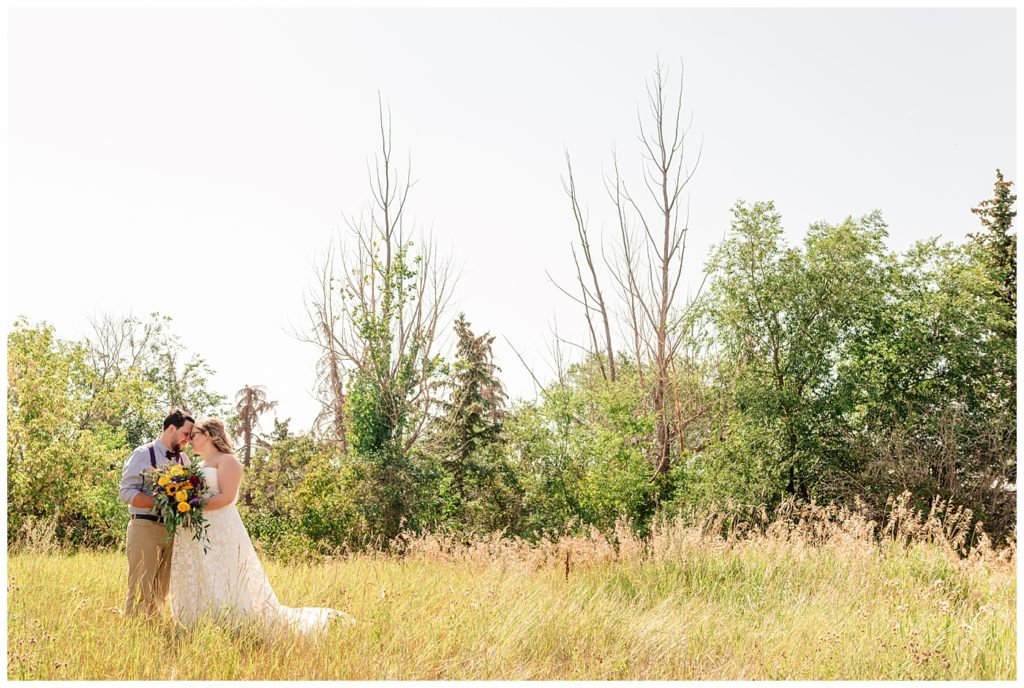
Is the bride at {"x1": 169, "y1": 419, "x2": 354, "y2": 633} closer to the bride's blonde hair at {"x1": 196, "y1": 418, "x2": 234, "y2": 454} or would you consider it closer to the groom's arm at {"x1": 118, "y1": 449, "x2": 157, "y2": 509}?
the bride's blonde hair at {"x1": 196, "y1": 418, "x2": 234, "y2": 454}

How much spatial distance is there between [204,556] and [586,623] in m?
2.50

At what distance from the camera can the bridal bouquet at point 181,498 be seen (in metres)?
5.15

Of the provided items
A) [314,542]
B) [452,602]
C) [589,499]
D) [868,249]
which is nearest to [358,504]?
[314,542]

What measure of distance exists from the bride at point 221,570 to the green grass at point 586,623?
0.19 metres

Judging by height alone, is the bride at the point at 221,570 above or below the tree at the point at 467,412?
below

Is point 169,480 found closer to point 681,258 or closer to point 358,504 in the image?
point 358,504

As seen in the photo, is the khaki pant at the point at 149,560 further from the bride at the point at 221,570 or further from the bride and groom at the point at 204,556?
the bride at the point at 221,570

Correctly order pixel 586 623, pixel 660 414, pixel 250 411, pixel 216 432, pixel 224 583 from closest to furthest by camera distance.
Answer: pixel 224 583
pixel 586 623
pixel 216 432
pixel 660 414
pixel 250 411

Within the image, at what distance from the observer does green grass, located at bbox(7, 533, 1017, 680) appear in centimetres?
443

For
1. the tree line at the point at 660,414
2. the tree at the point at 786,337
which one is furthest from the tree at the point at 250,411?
the tree at the point at 786,337

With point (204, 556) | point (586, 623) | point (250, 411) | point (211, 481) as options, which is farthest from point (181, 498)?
point (250, 411)

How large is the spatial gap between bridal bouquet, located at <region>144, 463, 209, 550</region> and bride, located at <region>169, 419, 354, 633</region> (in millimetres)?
50

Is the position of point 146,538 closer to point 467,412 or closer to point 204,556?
point 204,556

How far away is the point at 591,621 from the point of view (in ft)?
17.6
